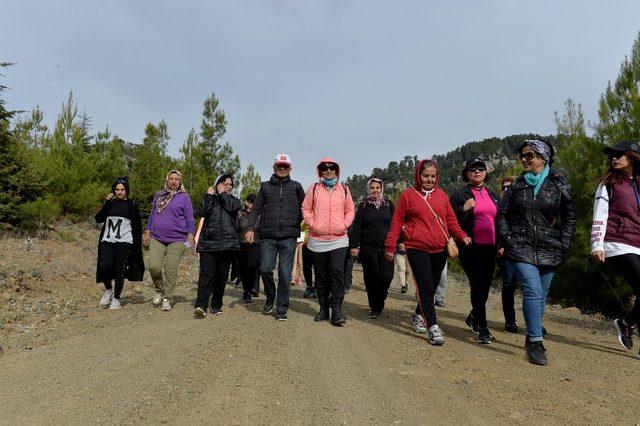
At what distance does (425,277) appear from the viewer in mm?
4906

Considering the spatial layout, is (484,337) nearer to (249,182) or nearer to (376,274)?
(376,274)

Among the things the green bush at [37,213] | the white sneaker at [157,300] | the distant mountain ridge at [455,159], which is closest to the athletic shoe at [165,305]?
the white sneaker at [157,300]

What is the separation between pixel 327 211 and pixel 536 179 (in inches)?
98.2

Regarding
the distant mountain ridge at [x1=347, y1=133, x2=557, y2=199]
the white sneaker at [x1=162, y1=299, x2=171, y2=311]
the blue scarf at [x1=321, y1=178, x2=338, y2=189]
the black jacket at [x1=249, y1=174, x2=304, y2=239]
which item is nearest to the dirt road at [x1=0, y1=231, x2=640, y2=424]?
the white sneaker at [x1=162, y1=299, x2=171, y2=311]

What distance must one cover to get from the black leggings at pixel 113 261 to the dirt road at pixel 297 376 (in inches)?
44.6

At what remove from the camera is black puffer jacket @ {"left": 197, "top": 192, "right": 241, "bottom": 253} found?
632 cm

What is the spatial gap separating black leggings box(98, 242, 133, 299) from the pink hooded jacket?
9.93 feet

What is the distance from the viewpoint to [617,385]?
3412 mm

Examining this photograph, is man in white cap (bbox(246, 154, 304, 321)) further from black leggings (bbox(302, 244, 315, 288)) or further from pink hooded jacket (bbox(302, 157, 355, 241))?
black leggings (bbox(302, 244, 315, 288))

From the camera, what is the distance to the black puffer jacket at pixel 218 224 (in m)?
6.32

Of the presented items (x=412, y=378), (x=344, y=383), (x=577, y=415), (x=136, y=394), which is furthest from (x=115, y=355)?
(x=577, y=415)

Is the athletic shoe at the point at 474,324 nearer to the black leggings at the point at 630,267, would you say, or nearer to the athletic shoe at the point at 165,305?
the black leggings at the point at 630,267

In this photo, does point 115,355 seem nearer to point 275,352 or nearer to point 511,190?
point 275,352

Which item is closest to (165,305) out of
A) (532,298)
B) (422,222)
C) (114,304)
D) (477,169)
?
(114,304)
